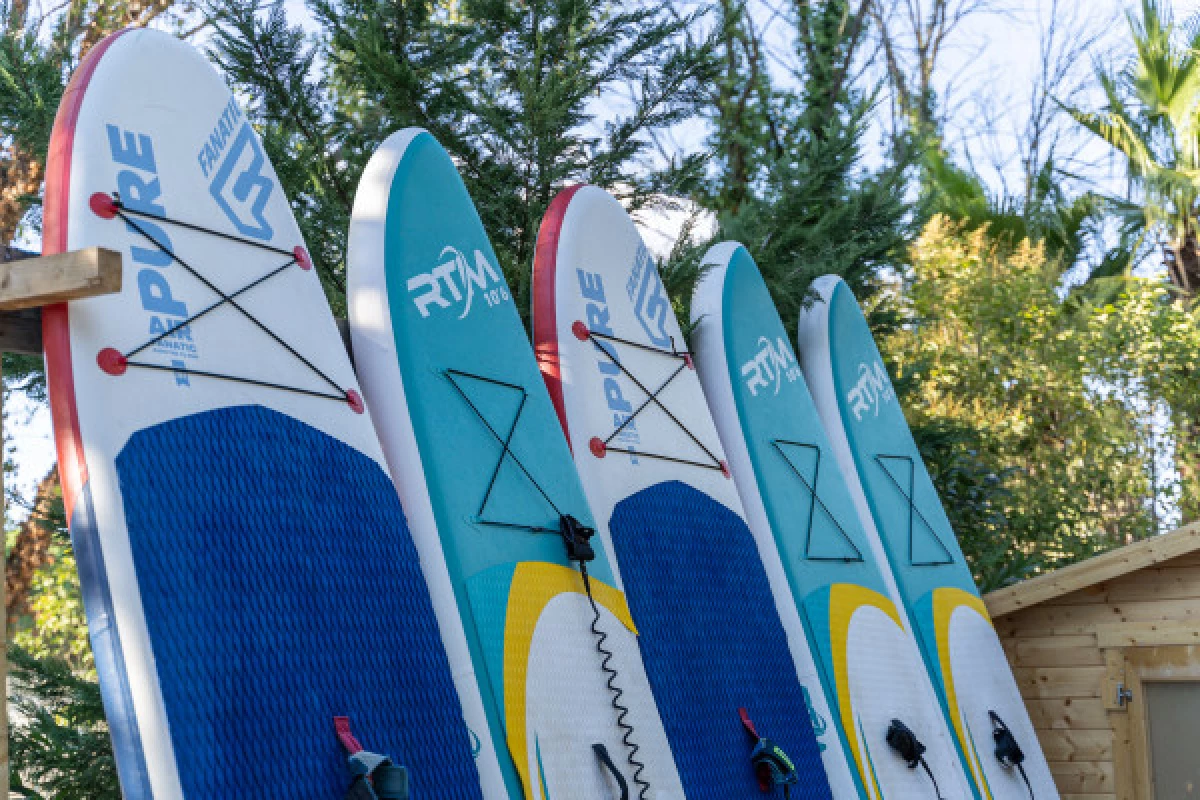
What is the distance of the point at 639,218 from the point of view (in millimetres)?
5664

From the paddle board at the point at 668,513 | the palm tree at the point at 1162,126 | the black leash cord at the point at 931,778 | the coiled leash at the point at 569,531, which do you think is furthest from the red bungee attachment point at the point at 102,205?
the palm tree at the point at 1162,126

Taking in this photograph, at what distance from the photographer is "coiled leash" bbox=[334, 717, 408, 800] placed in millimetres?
2543

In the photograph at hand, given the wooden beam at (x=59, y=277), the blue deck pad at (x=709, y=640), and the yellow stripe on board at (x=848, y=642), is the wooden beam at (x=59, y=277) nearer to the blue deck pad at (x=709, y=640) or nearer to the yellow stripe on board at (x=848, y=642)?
the blue deck pad at (x=709, y=640)

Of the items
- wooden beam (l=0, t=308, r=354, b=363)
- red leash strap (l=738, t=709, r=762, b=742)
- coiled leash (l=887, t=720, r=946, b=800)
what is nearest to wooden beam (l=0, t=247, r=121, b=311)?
wooden beam (l=0, t=308, r=354, b=363)

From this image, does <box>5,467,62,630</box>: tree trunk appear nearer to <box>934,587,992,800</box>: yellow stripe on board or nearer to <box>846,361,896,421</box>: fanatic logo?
<box>846,361,896,421</box>: fanatic logo

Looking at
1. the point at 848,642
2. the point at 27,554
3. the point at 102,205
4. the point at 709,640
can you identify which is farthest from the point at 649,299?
the point at 27,554

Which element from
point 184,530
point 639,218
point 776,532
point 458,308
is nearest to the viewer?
point 184,530

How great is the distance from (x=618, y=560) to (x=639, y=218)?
2.25m

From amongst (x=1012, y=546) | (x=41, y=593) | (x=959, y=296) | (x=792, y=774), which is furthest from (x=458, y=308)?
(x=41, y=593)

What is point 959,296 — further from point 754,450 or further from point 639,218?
point 754,450

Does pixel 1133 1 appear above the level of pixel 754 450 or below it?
above

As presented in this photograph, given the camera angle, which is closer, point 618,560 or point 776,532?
point 618,560

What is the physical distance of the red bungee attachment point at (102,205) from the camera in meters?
2.79

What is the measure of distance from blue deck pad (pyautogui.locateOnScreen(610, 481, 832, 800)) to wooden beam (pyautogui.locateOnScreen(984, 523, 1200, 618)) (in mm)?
1818
